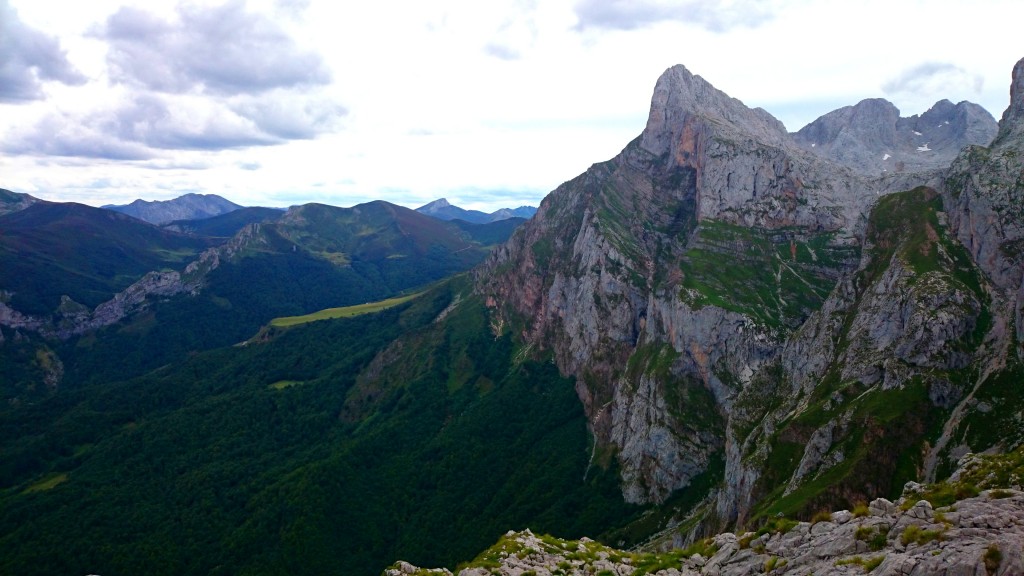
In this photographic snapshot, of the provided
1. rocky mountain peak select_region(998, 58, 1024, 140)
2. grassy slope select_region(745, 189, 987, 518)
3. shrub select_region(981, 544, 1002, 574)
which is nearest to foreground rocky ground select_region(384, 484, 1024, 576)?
shrub select_region(981, 544, 1002, 574)

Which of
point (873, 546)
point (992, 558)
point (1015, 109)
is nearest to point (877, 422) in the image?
point (873, 546)

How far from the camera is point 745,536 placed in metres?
44.7

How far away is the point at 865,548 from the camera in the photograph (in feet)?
114

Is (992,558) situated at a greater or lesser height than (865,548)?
greater

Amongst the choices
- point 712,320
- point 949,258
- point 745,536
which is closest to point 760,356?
point 712,320

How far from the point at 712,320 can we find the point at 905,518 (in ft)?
532

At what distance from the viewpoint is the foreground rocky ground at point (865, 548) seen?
94.3ft

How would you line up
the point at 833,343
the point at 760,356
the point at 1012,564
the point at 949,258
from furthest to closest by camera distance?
the point at 760,356
the point at 833,343
the point at 949,258
the point at 1012,564

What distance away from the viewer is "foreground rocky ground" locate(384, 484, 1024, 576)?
94.3 ft

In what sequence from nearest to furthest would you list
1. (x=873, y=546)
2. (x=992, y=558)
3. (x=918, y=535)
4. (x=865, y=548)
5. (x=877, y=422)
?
1. (x=992, y=558)
2. (x=918, y=535)
3. (x=873, y=546)
4. (x=865, y=548)
5. (x=877, y=422)

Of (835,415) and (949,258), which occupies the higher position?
(949,258)

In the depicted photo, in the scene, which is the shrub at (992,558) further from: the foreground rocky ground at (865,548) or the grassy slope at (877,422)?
the grassy slope at (877,422)

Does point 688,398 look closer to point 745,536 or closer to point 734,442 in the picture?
point 734,442

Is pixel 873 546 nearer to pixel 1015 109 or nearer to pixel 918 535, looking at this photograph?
pixel 918 535
